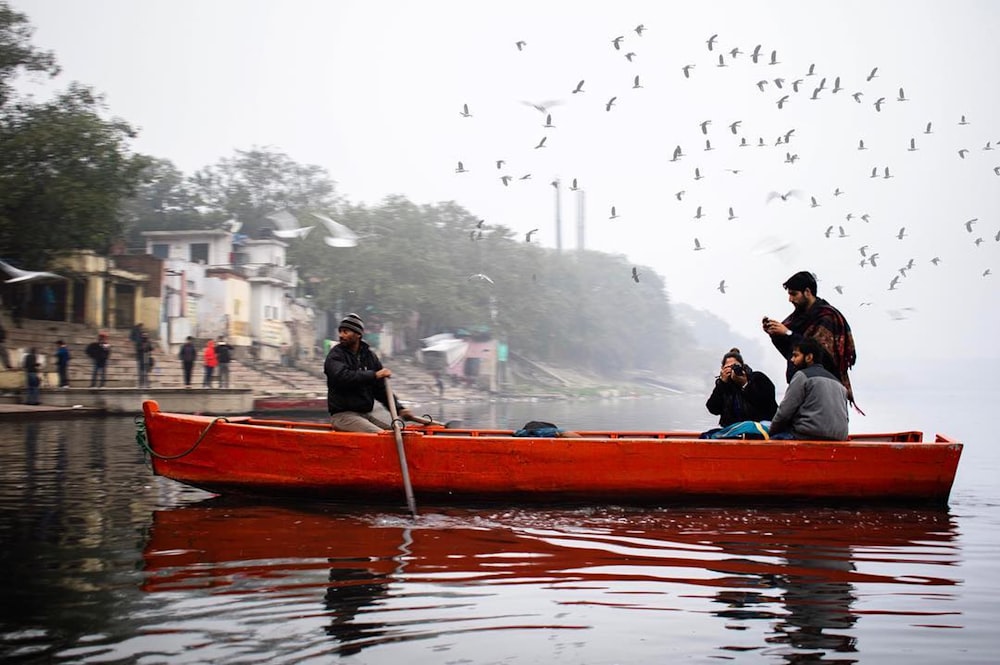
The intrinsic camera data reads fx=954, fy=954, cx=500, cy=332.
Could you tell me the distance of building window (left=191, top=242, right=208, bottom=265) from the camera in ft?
139

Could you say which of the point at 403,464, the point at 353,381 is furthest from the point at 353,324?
the point at 403,464

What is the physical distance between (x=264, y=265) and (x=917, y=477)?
38.8m

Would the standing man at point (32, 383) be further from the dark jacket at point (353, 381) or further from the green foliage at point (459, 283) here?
the green foliage at point (459, 283)

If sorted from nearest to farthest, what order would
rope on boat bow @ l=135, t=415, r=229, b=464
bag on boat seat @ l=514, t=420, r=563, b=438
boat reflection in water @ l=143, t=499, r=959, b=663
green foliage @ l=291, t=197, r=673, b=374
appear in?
1. boat reflection in water @ l=143, t=499, r=959, b=663
2. rope on boat bow @ l=135, t=415, r=229, b=464
3. bag on boat seat @ l=514, t=420, r=563, b=438
4. green foliage @ l=291, t=197, r=673, b=374

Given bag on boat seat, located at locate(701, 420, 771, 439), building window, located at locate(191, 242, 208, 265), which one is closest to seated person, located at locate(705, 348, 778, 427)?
bag on boat seat, located at locate(701, 420, 771, 439)

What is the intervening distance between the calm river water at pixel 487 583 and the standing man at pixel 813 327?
1298 millimetres

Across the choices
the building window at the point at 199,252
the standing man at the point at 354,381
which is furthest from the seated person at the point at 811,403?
the building window at the point at 199,252

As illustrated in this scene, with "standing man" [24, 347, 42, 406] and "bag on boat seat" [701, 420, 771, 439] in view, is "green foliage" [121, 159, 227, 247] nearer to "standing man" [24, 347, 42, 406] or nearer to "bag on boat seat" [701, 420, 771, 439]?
"standing man" [24, 347, 42, 406]

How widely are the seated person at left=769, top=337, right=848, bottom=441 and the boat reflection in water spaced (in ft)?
2.28

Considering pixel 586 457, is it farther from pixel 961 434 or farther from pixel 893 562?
pixel 961 434

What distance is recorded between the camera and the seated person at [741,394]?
28.7ft

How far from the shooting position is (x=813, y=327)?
8406 millimetres

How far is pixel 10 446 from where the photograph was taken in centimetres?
1330

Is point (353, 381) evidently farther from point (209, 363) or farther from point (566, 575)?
point (209, 363)
